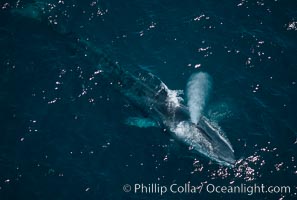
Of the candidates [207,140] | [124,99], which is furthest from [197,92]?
[124,99]

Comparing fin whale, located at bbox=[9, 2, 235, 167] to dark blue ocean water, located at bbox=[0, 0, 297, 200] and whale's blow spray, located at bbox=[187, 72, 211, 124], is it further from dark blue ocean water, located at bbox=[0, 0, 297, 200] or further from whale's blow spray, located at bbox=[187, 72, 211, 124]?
dark blue ocean water, located at bbox=[0, 0, 297, 200]

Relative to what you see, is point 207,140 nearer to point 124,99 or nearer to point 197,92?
point 197,92

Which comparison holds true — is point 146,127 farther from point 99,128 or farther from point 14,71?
point 14,71

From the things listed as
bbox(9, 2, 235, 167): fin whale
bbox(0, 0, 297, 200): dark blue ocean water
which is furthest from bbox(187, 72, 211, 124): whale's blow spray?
bbox(0, 0, 297, 200): dark blue ocean water

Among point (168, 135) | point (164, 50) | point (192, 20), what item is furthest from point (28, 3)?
point (168, 135)

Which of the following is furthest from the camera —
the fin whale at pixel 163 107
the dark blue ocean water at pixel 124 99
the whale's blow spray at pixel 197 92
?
the whale's blow spray at pixel 197 92

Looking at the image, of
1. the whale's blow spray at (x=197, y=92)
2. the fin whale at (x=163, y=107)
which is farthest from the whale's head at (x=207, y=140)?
the whale's blow spray at (x=197, y=92)

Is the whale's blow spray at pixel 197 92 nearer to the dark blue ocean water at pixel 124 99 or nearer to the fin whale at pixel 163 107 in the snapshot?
the fin whale at pixel 163 107
